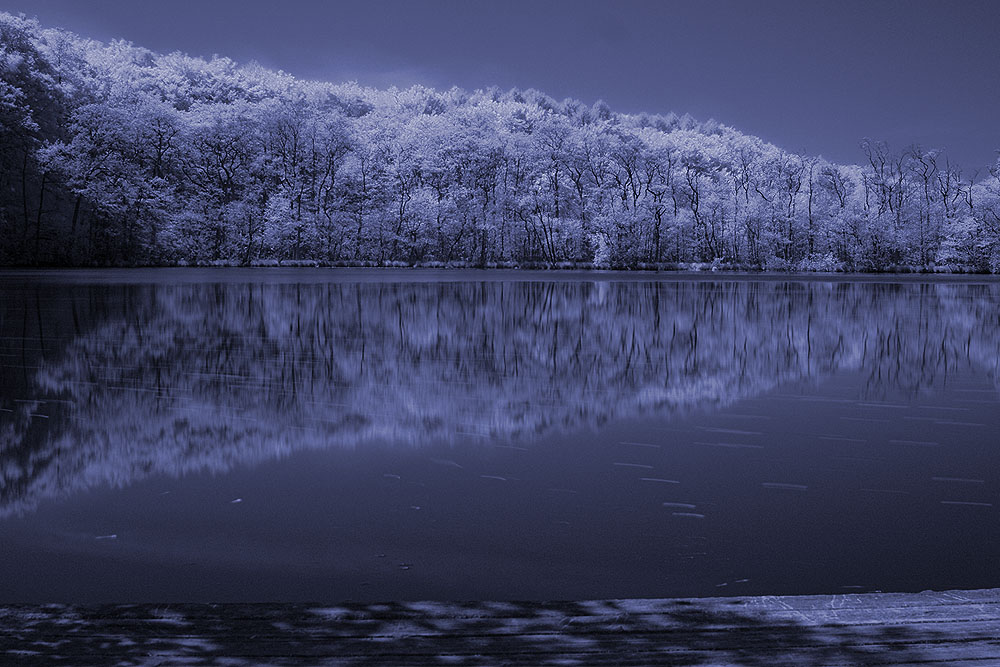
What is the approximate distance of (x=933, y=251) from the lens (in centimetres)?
5894

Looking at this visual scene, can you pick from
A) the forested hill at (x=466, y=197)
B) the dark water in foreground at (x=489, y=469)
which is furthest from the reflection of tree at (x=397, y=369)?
the forested hill at (x=466, y=197)

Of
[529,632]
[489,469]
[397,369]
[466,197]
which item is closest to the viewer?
[529,632]

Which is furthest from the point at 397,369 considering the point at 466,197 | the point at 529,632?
the point at 466,197

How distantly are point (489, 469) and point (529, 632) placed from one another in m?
3.15

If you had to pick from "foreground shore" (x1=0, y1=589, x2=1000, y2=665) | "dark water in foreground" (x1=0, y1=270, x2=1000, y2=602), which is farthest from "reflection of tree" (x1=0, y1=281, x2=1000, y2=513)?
"foreground shore" (x1=0, y1=589, x2=1000, y2=665)

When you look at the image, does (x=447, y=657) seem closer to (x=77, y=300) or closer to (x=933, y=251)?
(x=77, y=300)

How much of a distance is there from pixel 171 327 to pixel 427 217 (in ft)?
140

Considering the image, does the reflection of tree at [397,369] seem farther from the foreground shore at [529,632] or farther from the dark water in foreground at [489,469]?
the foreground shore at [529,632]

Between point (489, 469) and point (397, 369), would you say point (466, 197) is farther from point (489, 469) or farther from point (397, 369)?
point (489, 469)

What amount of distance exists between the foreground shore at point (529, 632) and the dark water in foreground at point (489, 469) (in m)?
0.77

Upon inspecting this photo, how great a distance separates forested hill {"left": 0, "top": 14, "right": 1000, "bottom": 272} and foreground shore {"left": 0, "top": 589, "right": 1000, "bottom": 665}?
169 feet

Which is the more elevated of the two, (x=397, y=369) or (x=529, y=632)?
(x=397, y=369)

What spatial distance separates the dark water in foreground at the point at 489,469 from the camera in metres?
4.24

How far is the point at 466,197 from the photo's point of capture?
59.0 metres
